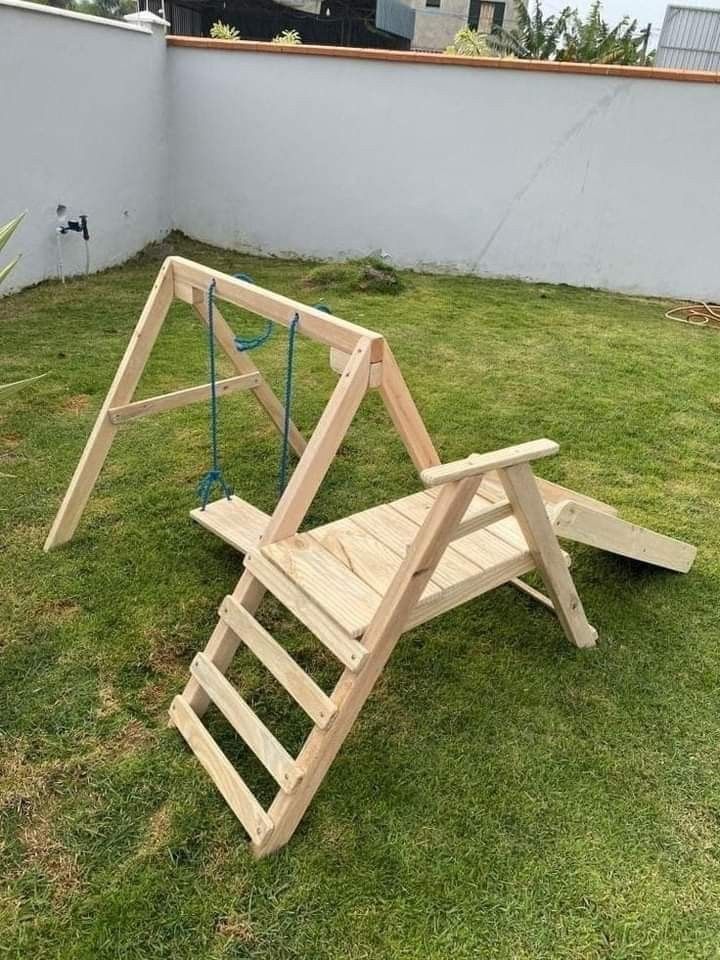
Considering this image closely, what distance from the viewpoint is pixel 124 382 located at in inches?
101

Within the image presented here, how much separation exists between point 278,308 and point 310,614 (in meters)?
0.98

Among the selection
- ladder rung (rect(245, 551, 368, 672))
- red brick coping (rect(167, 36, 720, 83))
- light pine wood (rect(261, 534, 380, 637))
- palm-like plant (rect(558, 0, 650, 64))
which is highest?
palm-like plant (rect(558, 0, 650, 64))

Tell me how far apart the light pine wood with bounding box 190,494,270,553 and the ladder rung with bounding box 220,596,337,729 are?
43 cm

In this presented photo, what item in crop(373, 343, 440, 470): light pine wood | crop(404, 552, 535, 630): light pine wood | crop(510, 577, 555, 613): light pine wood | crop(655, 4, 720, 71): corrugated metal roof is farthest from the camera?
crop(655, 4, 720, 71): corrugated metal roof

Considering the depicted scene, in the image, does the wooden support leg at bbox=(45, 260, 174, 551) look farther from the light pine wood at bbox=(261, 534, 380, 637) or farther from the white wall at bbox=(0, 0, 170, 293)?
the white wall at bbox=(0, 0, 170, 293)

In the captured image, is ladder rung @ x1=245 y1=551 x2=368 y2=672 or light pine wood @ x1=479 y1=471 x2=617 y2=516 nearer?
ladder rung @ x1=245 y1=551 x2=368 y2=672

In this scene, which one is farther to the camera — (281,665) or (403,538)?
(403,538)

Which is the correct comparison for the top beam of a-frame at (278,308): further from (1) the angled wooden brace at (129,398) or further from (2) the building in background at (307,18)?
(2) the building in background at (307,18)

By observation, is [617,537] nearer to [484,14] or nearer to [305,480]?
[305,480]

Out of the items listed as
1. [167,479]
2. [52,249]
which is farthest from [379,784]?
[52,249]

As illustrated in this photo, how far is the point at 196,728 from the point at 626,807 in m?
1.18

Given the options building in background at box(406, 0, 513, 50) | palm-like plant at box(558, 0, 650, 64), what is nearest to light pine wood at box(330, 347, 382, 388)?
palm-like plant at box(558, 0, 650, 64)

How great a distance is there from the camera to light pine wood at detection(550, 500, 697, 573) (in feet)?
6.82

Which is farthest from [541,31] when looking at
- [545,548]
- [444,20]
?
[545,548]
